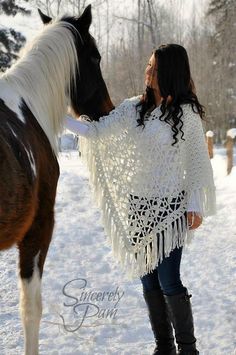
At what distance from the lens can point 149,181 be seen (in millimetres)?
2744

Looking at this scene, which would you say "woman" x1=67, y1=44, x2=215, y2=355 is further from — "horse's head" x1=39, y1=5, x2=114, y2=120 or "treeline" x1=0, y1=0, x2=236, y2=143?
"treeline" x1=0, y1=0, x2=236, y2=143

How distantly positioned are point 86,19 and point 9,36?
1434cm

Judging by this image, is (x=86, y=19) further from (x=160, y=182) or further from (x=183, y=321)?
(x=183, y=321)

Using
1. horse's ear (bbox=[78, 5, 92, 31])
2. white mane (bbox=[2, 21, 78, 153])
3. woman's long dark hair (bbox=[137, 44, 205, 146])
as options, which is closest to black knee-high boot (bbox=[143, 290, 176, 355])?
woman's long dark hair (bbox=[137, 44, 205, 146])

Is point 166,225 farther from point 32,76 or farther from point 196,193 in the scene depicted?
point 32,76

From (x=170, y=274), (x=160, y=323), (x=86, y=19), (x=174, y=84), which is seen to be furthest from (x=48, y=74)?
(x=160, y=323)

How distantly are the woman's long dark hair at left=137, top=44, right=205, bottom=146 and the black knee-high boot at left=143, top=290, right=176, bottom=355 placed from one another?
37.7 inches

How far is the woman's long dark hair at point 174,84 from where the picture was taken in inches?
102

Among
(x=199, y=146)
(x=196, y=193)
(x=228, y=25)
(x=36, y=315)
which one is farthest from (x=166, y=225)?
(x=228, y=25)

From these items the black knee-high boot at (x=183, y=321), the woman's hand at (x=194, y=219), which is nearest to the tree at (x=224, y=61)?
the woman's hand at (x=194, y=219)

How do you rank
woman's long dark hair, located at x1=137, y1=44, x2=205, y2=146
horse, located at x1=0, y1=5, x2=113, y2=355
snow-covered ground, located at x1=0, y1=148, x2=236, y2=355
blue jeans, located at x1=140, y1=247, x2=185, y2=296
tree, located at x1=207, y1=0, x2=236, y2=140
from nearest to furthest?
1. horse, located at x1=0, y1=5, x2=113, y2=355
2. woman's long dark hair, located at x1=137, y1=44, x2=205, y2=146
3. blue jeans, located at x1=140, y1=247, x2=185, y2=296
4. snow-covered ground, located at x1=0, y1=148, x2=236, y2=355
5. tree, located at x1=207, y1=0, x2=236, y2=140

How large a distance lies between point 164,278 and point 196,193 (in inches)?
20.3

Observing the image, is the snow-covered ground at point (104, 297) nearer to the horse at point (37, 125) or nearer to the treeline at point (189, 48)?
the horse at point (37, 125)

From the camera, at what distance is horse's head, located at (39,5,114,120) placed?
3320 millimetres
